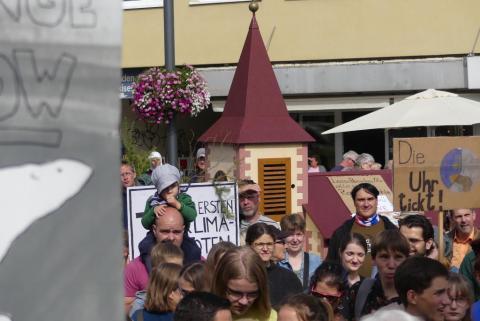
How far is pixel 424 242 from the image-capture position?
631 centimetres

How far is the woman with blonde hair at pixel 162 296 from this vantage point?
192 inches

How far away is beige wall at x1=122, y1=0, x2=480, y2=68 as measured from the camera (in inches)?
765

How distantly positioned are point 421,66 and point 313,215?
30.2ft

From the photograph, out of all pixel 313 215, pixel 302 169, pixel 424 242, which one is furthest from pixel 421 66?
pixel 424 242

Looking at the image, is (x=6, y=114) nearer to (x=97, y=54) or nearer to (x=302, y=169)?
(x=97, y=54)

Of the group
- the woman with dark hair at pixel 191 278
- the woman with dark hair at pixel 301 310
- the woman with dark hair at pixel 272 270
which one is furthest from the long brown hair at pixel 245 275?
the woman with dark hair at pixel 272 270

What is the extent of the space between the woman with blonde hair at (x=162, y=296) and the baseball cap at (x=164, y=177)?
198 centimetres

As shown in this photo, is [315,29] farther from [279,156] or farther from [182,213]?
[182,213]

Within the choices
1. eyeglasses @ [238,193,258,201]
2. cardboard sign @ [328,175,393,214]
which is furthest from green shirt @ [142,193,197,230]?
cardboard sign @ [328,175,393,214]

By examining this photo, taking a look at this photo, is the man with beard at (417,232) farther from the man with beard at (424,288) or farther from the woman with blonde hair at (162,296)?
the man with beard at (424,288)

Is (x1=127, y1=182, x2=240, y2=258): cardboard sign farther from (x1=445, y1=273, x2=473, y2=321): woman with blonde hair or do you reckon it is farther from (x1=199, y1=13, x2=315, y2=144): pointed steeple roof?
(x1=199, y1=13, x2=315, y2=144): pointed steeple roof

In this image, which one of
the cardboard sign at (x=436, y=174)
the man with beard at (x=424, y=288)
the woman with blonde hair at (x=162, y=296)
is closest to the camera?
the man with beard at (x=424, y=288)

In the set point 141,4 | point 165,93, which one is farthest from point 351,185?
point 141,4

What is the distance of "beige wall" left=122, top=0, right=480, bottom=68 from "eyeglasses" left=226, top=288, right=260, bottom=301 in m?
15.8
